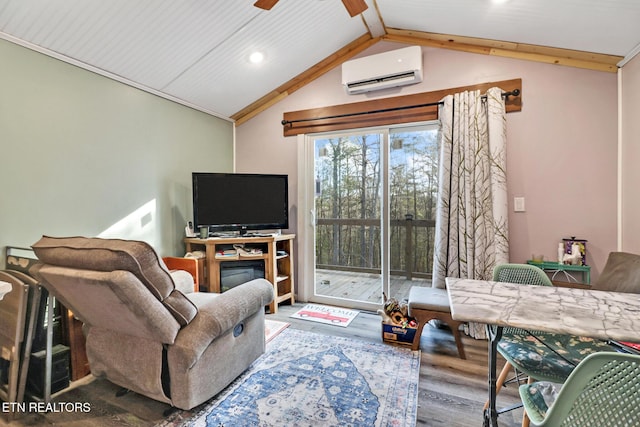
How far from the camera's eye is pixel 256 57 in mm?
2898

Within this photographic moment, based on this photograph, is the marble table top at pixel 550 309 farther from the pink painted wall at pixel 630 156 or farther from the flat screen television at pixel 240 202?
the flat screen television at pixel 240 202

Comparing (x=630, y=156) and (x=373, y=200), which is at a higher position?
(x=630, y=156)

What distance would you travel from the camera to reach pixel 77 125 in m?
2.28

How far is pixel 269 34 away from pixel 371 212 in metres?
2.08

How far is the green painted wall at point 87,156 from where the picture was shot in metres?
1.95

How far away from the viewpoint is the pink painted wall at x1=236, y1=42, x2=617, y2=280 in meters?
2.40

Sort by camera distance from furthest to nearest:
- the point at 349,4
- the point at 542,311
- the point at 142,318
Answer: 1. the point at 349,4
2. the point at 142,318
3. the point at 542,311

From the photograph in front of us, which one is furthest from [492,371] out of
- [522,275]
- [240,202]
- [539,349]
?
[240,202]

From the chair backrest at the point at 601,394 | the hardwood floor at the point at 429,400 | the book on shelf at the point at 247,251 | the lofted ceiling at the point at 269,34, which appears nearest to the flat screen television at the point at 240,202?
the book on shelf at the point at 247,251

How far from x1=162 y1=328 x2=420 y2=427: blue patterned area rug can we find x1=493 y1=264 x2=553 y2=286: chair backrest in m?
0.90

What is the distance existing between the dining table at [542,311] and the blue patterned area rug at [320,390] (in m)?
0.57

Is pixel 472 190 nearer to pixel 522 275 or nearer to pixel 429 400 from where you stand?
pixel 522 275

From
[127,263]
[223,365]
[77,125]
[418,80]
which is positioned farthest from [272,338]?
[418,80]

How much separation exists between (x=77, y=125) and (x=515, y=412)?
11.9 feet
